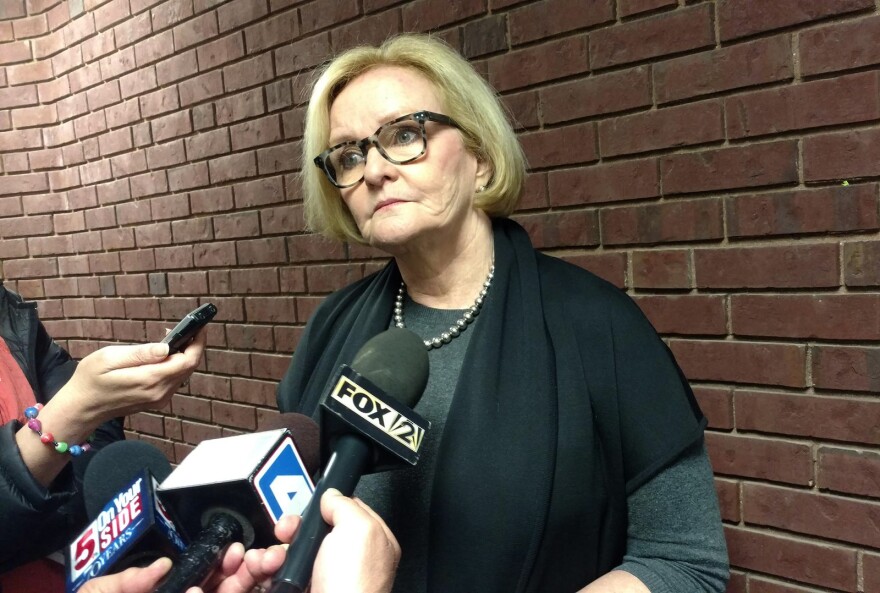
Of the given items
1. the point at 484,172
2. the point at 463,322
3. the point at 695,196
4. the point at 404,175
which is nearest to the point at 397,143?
the point at 404,175

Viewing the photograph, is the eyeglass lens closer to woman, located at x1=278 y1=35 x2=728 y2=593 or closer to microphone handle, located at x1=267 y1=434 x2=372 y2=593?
woman, located at x1=278 y1=35 x2=728 y2=593

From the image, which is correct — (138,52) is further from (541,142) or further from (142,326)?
(541,142)

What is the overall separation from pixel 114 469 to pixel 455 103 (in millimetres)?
931

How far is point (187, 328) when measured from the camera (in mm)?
1143

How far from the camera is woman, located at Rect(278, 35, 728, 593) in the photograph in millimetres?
1158

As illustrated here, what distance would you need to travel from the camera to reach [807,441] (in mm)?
1638

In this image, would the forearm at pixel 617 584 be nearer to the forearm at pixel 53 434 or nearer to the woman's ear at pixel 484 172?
the woman's ear at pixel 484 172

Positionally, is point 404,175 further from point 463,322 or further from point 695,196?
point 695,196

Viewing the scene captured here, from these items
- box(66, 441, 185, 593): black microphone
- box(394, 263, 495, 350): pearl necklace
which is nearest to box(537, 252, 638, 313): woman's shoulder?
box(394, 263, 495, 350): pearl necklace

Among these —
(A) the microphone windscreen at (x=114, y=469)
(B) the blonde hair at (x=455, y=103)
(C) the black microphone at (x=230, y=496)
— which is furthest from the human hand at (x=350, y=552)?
(B) the blonde hair at (x=455, y=103)

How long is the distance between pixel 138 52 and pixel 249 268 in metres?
1.22

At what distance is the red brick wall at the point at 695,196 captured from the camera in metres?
1.54

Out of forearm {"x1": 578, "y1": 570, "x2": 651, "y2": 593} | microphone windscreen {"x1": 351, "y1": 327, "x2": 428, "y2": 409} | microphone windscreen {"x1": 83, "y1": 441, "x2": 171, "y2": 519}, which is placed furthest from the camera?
microphone windscreen {"x1": 83, "y1": 441, "x2": 171, "y2": 519}

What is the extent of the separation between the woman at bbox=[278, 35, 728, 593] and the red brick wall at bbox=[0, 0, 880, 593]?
1.79ft
